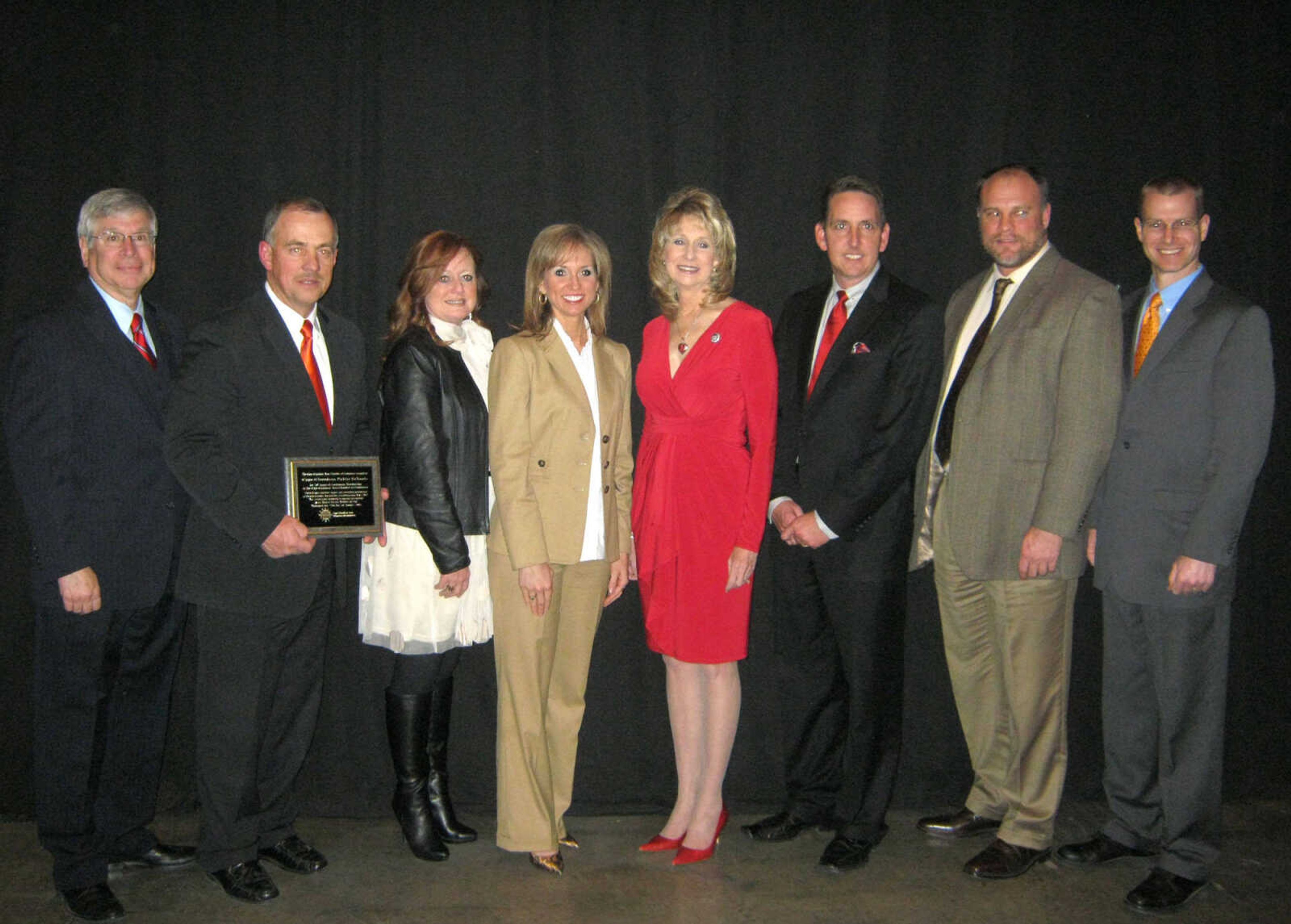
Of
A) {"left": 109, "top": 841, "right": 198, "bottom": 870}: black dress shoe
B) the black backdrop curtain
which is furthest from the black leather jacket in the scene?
{"left": 109, "top": 841, "right": 198, "bottom": 870}: black dress shoe

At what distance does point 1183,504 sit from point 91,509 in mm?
3171

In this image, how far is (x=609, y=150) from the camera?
3.32 m

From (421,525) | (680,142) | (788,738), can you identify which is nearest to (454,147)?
(680,142)

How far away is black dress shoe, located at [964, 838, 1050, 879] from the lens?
2.76m

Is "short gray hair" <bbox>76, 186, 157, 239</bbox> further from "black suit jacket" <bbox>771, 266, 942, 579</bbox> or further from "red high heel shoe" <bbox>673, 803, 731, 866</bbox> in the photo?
"red high heel shoe" <bbox>673, 803, 731, 866</bbox>

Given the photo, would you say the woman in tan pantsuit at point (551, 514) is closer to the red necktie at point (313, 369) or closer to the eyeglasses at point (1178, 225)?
the red necktie at point (313, 369)

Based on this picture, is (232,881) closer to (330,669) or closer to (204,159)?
(330,669)

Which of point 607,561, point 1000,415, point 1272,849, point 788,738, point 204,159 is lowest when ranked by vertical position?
point 1272,849

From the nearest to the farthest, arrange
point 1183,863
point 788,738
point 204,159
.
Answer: point 1183,863 < point 788,738 < point 204,159

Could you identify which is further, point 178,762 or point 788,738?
point 178,762

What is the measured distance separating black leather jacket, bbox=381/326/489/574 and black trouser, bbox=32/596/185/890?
0.86m

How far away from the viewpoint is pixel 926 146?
3375 mm

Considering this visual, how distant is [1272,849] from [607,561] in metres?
2.46

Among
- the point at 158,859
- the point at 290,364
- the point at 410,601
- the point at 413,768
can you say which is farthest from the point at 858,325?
the point at 158,859
